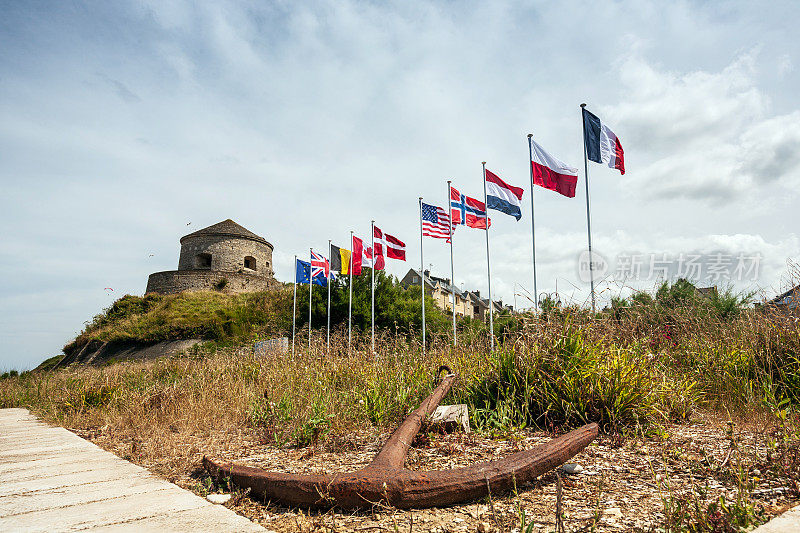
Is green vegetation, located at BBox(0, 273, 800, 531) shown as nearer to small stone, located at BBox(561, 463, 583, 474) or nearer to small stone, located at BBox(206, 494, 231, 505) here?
small stone, located at BBox(561, 463, 583, 474)

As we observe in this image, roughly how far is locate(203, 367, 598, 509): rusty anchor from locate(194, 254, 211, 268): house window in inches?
1394

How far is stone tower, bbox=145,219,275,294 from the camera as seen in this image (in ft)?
105

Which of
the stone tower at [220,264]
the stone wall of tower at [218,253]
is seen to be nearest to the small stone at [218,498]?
the stone tower at [220,264]

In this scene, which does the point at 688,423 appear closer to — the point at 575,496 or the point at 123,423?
the point at 575,496

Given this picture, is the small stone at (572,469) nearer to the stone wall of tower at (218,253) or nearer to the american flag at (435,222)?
the american flag at (435,222)

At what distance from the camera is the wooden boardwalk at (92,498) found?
6.65ft

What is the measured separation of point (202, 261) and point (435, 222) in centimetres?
2497

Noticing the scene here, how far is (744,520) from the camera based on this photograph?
189 cm

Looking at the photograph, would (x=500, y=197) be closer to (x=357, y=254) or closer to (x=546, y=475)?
(x=357, y=254)

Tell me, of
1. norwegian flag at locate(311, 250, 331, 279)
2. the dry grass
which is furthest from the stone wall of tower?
the dry grass

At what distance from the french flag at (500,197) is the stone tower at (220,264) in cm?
2344

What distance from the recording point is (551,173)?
42.8 feet

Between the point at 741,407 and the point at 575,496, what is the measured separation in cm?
301

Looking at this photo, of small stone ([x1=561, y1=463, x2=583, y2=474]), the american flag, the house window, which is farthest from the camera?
the house window
